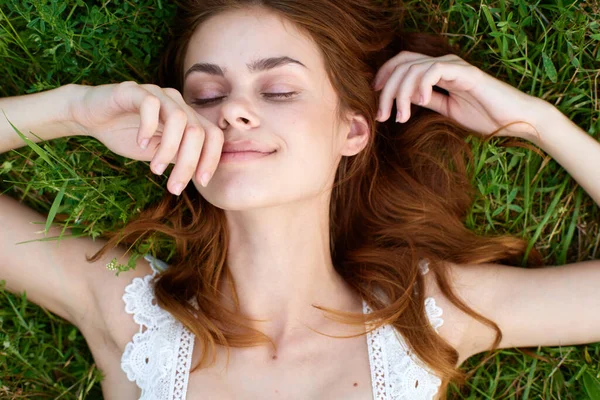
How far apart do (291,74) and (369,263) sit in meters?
1.29

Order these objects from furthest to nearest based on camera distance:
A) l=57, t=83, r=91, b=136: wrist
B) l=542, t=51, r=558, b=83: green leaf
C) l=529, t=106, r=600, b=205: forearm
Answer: l=542, t=51, r=558, b=83: green leaf < l=529, t=106, r=600, b=205: forearm < l=57, t=83, r=91, b=136: wrist

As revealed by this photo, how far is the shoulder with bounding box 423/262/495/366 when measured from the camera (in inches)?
143

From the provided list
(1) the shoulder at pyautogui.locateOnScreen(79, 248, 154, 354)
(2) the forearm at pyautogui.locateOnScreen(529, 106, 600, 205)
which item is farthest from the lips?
(2) the forearm at pyautogui.locateOnScreen(529, 106, 600, 205)

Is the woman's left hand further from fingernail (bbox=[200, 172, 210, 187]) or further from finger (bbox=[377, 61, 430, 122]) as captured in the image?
fingernail (bbox=[200, 172, 210, 187])

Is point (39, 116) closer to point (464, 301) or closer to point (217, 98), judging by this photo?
point (217, 98)

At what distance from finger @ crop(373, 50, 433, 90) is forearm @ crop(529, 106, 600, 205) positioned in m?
0.75

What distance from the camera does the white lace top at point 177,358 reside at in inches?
137

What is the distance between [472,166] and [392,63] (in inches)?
32.6

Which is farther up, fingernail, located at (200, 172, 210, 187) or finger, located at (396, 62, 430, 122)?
finger, located at (396, 62, 430, 122)

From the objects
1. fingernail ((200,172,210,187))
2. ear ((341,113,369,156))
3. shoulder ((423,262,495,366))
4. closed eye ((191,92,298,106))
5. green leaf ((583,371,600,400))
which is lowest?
green leaf ((583,371,600,400))

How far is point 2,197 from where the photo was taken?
12.0 feet

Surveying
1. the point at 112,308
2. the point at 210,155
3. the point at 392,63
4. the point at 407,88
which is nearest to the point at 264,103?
the point at 210,155

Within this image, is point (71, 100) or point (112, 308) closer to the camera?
point (71, 100)

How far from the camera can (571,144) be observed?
3.62m
